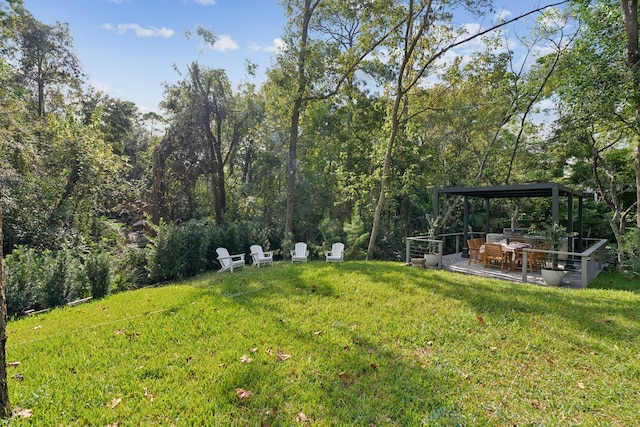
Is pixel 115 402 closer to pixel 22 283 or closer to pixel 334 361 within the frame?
pixel 334 361

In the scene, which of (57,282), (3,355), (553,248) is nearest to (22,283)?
(57,282)

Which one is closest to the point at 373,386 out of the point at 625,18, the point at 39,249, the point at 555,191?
the point at 555,191

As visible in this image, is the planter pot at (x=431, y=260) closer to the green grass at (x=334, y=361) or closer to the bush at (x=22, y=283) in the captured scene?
the green grass at (x=334, y=361)

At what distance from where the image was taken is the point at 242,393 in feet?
8.59

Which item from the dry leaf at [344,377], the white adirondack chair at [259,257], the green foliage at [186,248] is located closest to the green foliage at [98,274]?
the green foliage at [186,248]

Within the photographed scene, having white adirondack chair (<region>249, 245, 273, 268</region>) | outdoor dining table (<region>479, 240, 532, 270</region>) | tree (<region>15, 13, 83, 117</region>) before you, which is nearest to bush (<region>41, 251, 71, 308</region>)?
white adirondack chair (<region>249, 245, 273, 268</region>)

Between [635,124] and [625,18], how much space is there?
9.18 ft

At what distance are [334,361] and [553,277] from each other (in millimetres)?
6069

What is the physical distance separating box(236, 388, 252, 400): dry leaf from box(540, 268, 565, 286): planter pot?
7.01 metres

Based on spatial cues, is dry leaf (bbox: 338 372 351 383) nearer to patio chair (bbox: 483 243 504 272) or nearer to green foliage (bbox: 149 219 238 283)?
patio chair (bbox: 483 243 504 272)

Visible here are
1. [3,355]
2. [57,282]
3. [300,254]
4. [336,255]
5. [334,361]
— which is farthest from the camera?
[300,254]

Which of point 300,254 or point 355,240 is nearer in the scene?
point 300,254

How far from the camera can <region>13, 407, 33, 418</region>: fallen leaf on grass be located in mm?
2191

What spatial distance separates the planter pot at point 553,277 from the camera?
662 centimetres
